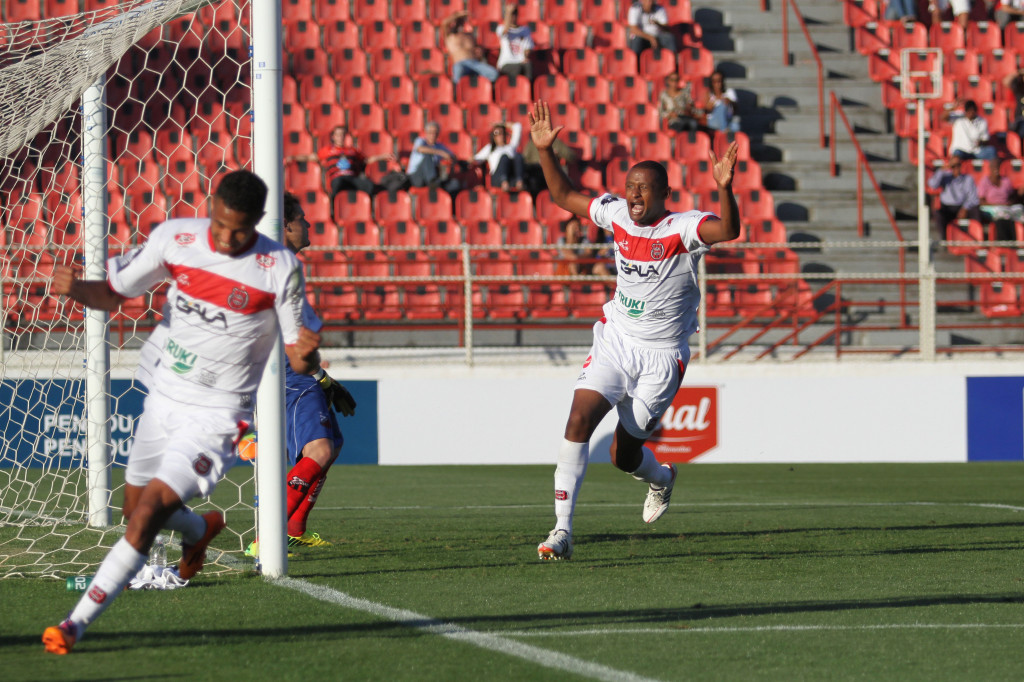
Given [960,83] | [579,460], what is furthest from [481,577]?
[960,83]

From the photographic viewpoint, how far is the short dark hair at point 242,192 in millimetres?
4754

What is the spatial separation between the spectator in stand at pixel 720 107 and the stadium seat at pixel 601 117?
1.44 metres

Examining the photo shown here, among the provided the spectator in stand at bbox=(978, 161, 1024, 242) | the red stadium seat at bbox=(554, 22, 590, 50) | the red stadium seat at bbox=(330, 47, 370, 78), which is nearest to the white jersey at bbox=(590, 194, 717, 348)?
the spectator in stand at bbox=(978, 161, 1024, 242)

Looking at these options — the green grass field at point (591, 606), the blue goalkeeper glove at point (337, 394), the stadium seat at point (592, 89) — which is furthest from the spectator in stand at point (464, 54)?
the blue goalkeeper glove at point (337, 394)

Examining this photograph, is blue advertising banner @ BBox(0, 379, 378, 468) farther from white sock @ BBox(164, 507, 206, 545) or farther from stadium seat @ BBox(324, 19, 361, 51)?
stadium seat @ BBox(324, 19, 361, 51)

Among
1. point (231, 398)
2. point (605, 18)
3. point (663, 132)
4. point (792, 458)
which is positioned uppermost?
point (605, 18)

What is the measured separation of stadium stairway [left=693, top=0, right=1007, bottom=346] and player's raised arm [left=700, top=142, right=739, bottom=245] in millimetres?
11144

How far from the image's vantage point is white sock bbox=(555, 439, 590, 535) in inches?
283

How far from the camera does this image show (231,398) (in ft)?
16.3

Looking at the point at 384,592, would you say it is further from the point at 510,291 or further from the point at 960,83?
the point at 960,83

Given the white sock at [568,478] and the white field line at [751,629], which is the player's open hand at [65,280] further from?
the white sock at [568,478]

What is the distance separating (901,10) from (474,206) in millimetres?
9092

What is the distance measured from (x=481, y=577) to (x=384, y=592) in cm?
65

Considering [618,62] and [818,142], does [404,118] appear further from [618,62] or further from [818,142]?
[818,142]
